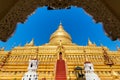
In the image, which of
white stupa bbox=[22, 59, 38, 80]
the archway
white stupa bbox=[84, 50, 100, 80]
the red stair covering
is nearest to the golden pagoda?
the red stair covering

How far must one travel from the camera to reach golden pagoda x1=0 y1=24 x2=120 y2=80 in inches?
664

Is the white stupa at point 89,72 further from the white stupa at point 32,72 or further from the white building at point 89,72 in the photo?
the white stupa at point 32,72

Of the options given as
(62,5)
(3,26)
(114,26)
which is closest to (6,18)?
(3,26)

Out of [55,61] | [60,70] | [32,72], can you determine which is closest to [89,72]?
[60,70]

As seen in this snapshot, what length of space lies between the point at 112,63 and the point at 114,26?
1709 cm

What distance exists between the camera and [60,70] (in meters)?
16.8

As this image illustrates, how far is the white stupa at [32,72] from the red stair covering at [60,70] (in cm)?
241

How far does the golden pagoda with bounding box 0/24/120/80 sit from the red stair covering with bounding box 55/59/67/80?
24 centimetres

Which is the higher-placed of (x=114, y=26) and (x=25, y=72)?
(x=25, y=72)

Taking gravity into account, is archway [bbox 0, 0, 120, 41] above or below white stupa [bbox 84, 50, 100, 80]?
below

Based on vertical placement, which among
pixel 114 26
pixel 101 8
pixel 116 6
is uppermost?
pixel 101 8

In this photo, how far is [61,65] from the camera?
1722cm

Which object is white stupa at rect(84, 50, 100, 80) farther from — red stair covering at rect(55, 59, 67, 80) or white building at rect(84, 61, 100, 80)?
red stair covering at rect(55, 59, 67, 80)

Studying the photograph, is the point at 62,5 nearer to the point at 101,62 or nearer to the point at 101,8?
the point at 101,8
